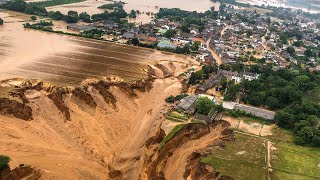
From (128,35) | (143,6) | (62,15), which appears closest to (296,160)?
(128,35)

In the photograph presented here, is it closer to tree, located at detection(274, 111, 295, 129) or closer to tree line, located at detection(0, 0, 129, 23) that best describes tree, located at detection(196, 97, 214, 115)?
tree, located at detection(274, 111, 295, 129)

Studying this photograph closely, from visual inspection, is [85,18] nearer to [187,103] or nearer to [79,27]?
[79,27]

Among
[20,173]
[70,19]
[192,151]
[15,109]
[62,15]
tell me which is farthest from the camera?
[62,15]

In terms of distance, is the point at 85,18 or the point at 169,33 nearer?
the point at 169,33

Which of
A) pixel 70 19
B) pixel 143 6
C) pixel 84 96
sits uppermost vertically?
pixel 70 19

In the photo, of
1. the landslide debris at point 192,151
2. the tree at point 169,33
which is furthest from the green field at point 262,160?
the tree at point 169,33

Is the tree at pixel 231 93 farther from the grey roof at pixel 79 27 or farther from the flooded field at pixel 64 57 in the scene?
the grey roof at pixel 79 27

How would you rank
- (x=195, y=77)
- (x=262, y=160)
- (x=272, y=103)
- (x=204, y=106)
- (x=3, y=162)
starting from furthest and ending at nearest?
(x=195, y=77)
(x=272, y=103)
(x=204, y=106)
(x=262, y=160)
(x=3, y=162)
